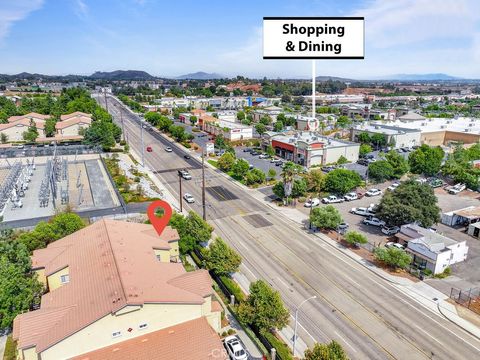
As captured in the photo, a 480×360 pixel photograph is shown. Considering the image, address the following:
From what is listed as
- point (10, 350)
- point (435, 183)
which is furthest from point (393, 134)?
point (10, 350)

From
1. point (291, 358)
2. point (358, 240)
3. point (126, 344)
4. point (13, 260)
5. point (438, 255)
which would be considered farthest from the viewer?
point (358, 240)

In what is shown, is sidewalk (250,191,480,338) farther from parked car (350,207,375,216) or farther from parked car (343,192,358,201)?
parked car (343,192,358,201)

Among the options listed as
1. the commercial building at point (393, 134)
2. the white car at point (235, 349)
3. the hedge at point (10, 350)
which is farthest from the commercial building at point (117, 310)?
the commercial building at point (393, 134)

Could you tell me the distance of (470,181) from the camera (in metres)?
59.6

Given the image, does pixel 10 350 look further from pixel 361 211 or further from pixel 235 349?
pixel 361 211

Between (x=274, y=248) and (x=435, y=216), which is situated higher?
(x=435, y=216)

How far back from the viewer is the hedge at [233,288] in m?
28.6

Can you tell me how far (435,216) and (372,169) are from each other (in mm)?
21831

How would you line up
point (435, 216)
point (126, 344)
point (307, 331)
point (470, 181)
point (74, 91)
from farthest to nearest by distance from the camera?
point (74, 91), point (470, 181), point (435, 216), point (307, 331), point (126, 344)

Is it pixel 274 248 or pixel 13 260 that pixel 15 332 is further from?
pixel 274 248

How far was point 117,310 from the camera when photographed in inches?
782

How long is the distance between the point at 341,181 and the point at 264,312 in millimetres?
34841

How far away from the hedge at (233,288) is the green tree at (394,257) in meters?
15.2

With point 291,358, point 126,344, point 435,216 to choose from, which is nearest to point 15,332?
point 126,344
